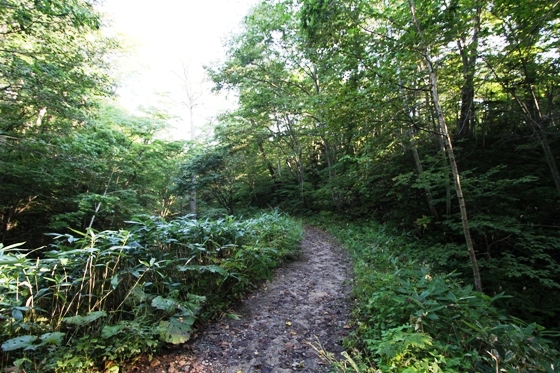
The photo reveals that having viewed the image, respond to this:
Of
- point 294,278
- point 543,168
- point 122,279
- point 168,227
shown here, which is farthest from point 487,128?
point 122,279

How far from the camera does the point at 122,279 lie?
2906mm

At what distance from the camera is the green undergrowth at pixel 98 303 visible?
2170 mm

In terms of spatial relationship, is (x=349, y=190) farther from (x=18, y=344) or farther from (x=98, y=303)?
(x=18, y=344)

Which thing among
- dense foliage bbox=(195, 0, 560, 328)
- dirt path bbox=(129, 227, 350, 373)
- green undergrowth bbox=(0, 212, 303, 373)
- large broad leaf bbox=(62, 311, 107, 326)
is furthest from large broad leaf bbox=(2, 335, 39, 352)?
dense foliage bbox=(195, 0, 560, 328)

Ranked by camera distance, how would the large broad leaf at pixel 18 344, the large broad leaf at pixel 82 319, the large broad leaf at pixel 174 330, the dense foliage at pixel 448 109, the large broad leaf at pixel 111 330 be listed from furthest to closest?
1. the dense foliage at pixel 448 109
2. the large broad leaf at pixel 174 330
3. the large broad leaf at pixel 111 330
4. the large broad leaf at pixel 82 319
5. the large broad leaf at pixel 18 344

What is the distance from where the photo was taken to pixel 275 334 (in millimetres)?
3246

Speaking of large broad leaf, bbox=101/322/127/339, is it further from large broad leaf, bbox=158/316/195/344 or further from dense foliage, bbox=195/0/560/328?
dense foliage, bbox=195/0/560/328

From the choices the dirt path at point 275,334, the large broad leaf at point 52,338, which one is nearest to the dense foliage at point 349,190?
the large broad leaf at point 52,338

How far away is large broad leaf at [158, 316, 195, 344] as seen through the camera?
8.30 feet

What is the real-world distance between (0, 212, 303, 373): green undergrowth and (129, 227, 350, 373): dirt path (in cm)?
26

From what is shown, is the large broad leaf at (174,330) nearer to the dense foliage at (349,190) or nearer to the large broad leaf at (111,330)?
the dense foliage at (349,190)

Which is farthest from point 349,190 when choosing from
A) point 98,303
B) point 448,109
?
point 98,303

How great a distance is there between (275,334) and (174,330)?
1279 millimetres

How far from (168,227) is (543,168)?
29.3ft
